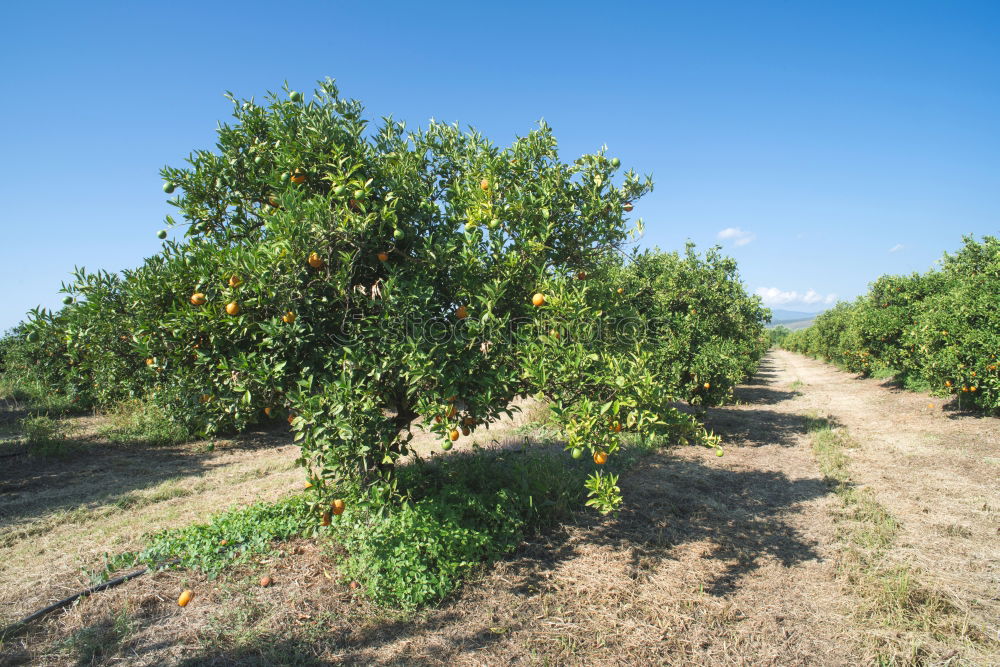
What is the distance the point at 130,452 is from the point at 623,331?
401 inches

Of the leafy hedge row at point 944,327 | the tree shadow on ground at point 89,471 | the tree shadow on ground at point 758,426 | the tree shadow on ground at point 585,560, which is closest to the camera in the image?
the tree shadow on ground at point 585,560

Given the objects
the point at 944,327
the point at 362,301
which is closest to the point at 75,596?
A: the point at 362,301

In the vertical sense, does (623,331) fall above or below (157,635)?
above

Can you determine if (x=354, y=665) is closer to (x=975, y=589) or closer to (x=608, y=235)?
(x=608, y=235)

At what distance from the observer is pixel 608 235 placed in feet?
15.0

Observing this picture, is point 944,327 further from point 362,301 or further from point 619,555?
point 362,301

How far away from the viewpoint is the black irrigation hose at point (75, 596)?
3510 millimetres

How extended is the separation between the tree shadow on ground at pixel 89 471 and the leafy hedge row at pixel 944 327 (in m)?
14.7

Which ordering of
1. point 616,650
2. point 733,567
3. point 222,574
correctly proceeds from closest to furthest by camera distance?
point 616,650, point 222,574, point 733,567

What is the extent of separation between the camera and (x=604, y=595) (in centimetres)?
427

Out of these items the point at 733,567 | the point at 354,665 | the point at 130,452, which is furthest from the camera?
the point at 130,452

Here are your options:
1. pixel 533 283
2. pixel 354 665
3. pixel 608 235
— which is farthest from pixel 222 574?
pixel 608 235

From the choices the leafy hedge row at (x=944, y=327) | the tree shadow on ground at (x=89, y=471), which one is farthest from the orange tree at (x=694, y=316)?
the tree shadow on ground at (x=89, y=471)

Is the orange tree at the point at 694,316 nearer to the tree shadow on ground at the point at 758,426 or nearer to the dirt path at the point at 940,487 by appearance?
the tree shadow on ground at the point at 758,426
